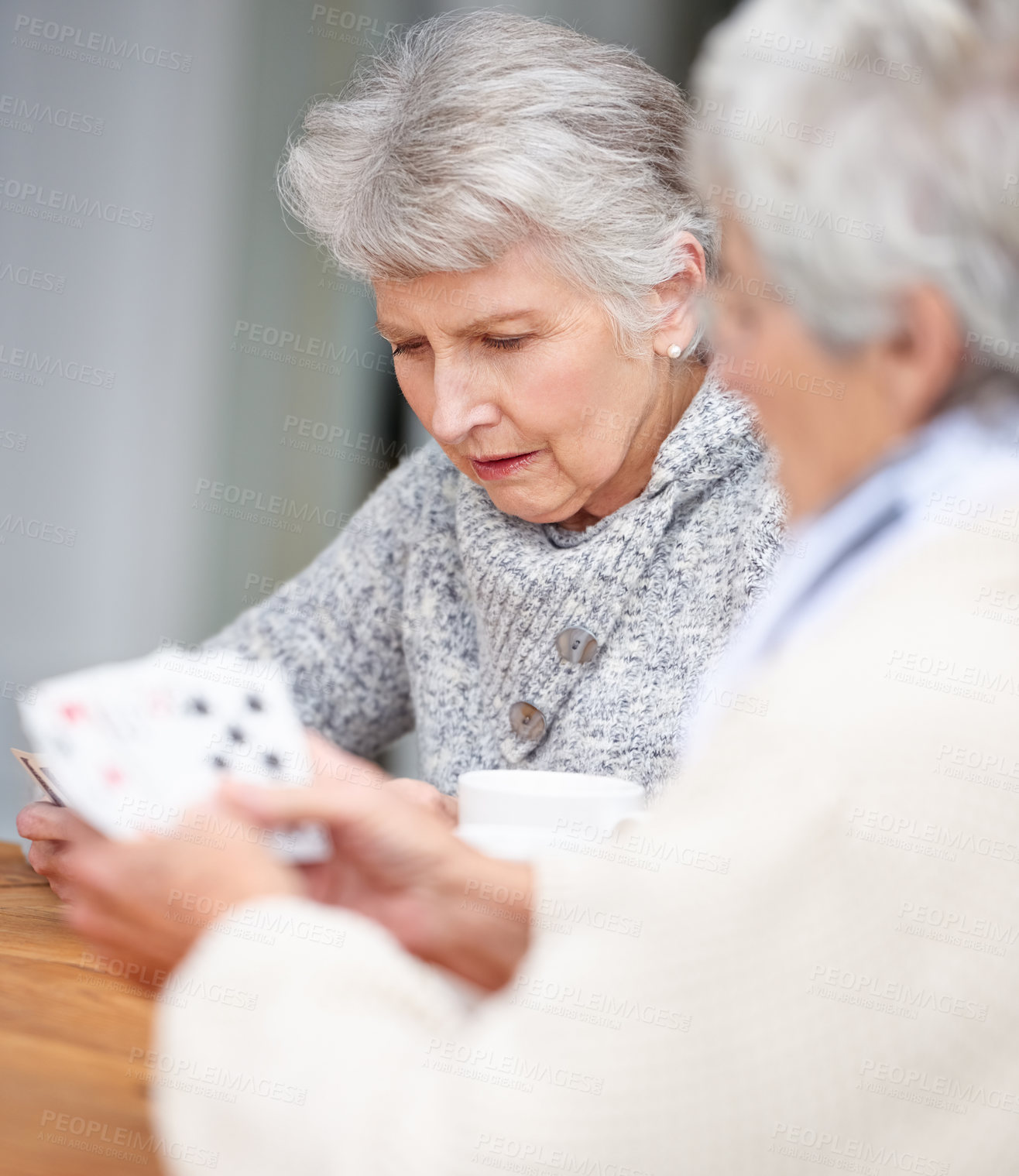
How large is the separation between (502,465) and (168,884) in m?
0.83

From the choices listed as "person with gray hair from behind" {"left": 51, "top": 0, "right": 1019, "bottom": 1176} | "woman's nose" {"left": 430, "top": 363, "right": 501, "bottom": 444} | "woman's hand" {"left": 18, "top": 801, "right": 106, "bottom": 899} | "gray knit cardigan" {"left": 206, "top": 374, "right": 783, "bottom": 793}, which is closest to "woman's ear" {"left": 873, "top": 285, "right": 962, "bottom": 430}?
"person with gray hair from behind" {"left": 51, "top": 0, "right": 1019, "bottom": 1176}

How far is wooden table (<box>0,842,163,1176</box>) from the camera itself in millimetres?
800

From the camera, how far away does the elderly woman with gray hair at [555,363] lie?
1336 mm

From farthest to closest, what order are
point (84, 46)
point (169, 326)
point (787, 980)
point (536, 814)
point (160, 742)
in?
point (169, 326) → point (84, 46) → point (536, 814) → point (160, 742) → point (787, 980)

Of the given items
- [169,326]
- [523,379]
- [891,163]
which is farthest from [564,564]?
[169,326]

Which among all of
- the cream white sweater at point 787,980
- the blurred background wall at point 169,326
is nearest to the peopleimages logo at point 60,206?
the blurred background wall at point 169,326

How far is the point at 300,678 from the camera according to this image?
173 cm

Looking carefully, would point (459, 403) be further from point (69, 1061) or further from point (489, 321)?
point (69, 1061)

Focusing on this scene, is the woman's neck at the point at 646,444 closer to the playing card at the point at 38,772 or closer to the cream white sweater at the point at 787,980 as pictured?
the playing card at the point at 38,772

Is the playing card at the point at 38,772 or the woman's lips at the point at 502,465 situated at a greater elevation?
the woman's lips at the point at 502,465

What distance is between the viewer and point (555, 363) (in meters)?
1.38

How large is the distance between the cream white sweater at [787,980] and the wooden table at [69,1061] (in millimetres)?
218

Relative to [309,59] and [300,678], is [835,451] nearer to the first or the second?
[300,678]

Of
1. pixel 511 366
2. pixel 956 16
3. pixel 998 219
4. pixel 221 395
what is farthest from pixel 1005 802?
pixel 221 395
